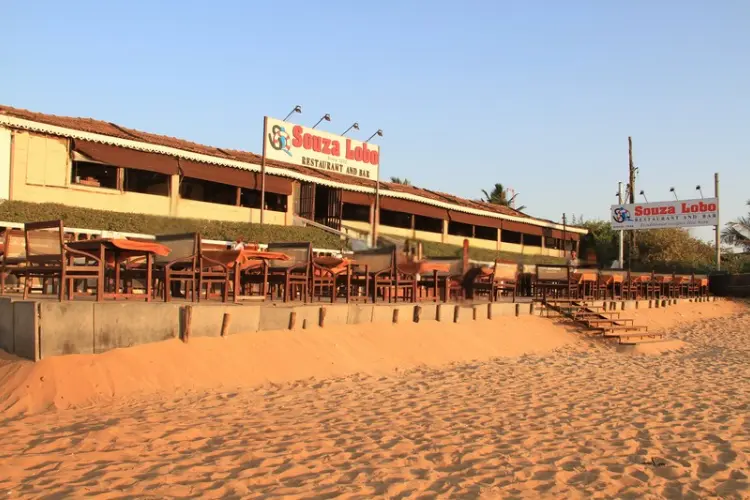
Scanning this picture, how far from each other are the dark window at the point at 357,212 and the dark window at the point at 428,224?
2.91 m

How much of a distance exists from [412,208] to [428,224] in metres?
3.17

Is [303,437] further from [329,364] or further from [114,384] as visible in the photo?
[329,364]

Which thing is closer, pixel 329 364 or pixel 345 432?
pixel 345 432

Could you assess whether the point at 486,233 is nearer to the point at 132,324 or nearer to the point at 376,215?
the point at 376,215

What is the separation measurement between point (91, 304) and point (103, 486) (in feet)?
9.90

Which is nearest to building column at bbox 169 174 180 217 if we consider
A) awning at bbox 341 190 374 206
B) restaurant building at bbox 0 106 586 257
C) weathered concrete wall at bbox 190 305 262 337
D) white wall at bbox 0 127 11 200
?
restaurant building at bbox 0 106 586 257

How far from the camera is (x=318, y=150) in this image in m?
23.5

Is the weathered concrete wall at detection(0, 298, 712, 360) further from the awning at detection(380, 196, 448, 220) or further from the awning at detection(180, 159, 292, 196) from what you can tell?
the awning at detection(380, 196, 448, 220)

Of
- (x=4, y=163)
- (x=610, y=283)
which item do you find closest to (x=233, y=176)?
(x=4, y=163)

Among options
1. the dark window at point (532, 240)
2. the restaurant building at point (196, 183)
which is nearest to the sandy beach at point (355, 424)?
the restaurant building at point (196, 183)

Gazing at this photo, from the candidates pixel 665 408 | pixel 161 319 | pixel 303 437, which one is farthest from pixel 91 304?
pixel 665 408

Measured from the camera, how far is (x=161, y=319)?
7133mm

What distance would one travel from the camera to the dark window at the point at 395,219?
2851 cm

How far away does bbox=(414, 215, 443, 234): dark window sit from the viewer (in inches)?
1190
